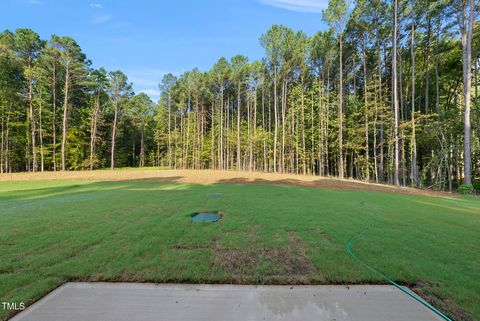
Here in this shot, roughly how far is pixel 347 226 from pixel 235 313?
3065mm

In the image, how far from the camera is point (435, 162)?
11664 mm

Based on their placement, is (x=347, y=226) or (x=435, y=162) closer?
(x=347, y=226)

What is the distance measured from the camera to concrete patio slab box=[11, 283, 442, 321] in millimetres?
1665

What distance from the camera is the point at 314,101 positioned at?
67.8ft

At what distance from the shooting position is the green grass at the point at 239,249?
7.12 ft

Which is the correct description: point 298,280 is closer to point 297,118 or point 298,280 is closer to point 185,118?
point 297,118

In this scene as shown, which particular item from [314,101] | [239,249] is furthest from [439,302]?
[314,101]

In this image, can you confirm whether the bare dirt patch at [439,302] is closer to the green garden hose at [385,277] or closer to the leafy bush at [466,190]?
the green garden hose at [385,277]

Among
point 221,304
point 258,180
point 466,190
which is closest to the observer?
point 221,304

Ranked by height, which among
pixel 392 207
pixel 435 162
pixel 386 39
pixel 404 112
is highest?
pixel 386 39

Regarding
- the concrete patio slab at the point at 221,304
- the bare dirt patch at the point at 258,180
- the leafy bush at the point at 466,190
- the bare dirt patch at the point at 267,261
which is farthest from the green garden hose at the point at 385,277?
the leafy bush at the point at 466,190

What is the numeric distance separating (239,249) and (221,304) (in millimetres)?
1128

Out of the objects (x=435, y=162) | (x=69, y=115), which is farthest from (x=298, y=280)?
(x=69, y=115)

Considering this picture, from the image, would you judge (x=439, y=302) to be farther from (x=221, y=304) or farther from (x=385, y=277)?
(x=221, y=304)
